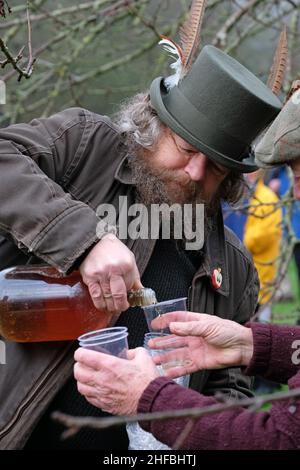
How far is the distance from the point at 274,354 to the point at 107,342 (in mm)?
544

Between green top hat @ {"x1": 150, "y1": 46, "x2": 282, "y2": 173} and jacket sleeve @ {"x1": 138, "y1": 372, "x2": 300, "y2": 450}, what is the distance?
3.23 ft

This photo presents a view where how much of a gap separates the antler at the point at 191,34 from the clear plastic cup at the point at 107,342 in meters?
1.13

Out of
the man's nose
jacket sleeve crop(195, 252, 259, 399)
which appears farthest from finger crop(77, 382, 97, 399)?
the man's nose

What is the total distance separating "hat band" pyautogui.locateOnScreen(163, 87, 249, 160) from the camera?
2645 millimetres

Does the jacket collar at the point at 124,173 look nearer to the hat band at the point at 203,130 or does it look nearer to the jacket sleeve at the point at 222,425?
the hat band at the point at 203,130

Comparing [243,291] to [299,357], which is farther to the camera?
[243,291]

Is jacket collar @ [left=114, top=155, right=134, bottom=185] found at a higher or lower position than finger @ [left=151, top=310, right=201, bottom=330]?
higher

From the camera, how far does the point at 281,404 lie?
6.27 ft

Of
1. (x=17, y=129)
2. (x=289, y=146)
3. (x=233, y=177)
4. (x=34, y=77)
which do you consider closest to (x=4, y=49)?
(x=17, y=129)

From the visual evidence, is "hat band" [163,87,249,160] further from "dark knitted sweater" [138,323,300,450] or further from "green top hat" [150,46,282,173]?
"dark knitted sweater" [138,323,300,450]

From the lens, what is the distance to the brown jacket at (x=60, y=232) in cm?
226

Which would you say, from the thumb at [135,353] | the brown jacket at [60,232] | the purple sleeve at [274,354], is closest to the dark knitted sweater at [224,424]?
the thumb at [135,353]
